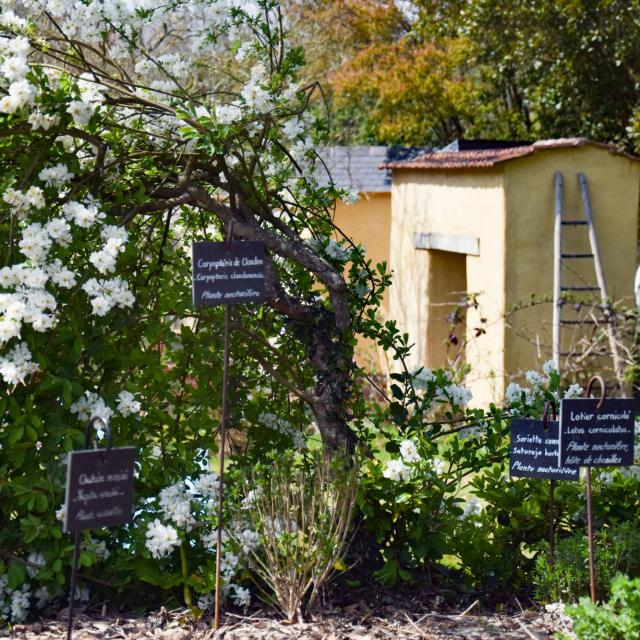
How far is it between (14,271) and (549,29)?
11204mm

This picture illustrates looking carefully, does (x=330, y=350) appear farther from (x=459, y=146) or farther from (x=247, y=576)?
(x=459, y=146)

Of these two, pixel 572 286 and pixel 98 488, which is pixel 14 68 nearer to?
pixel 98 488

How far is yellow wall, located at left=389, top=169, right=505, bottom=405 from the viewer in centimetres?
1035

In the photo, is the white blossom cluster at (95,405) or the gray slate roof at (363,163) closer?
the white blossom cluster at (95,405)

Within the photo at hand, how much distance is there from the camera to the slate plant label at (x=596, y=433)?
4.29m

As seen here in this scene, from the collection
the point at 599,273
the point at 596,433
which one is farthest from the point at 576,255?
the point at 596,433

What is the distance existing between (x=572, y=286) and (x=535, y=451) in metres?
5.91

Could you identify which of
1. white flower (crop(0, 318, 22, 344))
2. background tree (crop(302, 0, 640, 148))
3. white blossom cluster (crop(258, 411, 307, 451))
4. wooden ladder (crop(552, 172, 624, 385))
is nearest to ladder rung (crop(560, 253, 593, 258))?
wooden ladder (crop(552, 172, 624, 385))

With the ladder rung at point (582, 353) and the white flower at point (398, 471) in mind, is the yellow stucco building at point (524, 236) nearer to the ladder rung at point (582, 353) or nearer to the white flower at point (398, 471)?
the ladder rung at point (582, 353)

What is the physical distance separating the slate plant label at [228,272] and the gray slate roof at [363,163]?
9872mm

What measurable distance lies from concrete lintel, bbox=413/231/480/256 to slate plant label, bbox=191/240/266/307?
653 cm

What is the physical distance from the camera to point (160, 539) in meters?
4.30

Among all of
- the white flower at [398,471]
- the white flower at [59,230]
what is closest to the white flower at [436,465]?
the white flower at [398,471]

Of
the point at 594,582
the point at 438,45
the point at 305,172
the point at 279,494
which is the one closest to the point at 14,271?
the point at 279,494
